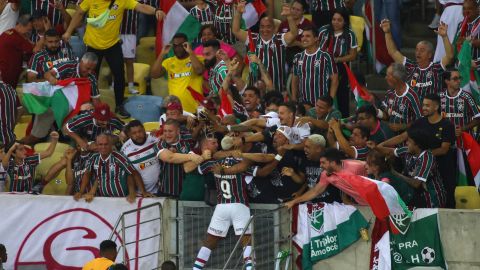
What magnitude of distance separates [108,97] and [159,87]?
788 millimetres

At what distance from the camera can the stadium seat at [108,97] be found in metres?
23.4

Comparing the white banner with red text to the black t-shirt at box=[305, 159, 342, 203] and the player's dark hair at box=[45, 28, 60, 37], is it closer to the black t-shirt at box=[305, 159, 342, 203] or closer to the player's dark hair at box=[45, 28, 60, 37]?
the black t-shirt at box=[305, 159, 342, 203]

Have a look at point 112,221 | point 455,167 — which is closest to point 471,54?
point 455,167

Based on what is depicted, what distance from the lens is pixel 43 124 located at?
22594 millimetres

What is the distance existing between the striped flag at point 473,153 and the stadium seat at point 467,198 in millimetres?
217

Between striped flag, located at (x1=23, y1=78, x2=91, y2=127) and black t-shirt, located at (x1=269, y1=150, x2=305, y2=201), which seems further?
striped flag, located at (x1=23, y1=78, x2=91, y2=127)

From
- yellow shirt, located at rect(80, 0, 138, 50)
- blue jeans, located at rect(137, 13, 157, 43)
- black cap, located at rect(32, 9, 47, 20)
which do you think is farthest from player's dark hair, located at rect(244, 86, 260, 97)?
blue jeans, located at rect(137, 13, 157, 43)

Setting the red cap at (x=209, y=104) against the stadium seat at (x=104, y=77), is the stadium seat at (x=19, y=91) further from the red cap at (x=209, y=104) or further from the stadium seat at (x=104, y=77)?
the red cap at (x=209, y=104)

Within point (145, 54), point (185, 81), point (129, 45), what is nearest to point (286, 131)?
point (185, 81)

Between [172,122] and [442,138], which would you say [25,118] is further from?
[442,138]

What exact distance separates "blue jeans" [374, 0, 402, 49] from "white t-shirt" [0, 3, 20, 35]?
5.55 m

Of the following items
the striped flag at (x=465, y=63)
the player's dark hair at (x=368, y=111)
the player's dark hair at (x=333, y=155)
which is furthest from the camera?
the striped flag at (x=465, y=63)

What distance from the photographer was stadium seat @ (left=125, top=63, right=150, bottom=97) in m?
23.8

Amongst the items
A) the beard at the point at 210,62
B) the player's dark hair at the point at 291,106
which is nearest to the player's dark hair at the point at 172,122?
the player's dark hair at the point at 291,106
